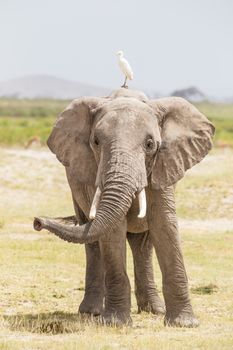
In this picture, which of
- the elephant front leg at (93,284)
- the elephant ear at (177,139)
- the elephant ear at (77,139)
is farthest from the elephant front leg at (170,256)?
the elephant front leg at (93,284)

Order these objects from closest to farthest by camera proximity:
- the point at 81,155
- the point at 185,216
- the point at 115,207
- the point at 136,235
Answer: the point at 115,207 → the point at 81,155 → the point at 136,235 → the point at 185,216

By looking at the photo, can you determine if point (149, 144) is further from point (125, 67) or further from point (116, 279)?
point (125, 67)

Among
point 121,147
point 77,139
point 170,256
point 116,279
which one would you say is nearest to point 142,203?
point 121,147

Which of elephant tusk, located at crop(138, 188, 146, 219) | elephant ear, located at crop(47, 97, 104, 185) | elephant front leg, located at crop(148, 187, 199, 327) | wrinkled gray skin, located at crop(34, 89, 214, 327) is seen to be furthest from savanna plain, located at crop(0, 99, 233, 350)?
elephant ear, located at crop(47, 97, 104, 185)

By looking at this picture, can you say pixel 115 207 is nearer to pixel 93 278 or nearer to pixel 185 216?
pixel 93 278

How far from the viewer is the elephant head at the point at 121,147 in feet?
34.6

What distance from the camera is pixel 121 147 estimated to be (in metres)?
10.7

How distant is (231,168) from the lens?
113 feet

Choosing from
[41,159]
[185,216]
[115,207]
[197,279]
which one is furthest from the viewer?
[41,159]

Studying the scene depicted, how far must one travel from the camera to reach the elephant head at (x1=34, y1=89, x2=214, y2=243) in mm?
10555

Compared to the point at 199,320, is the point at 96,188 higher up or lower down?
higher up

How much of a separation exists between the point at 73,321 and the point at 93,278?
39.6 inches

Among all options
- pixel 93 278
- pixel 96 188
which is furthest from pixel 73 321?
pixel 96 188

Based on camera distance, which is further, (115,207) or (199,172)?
(199,172)
